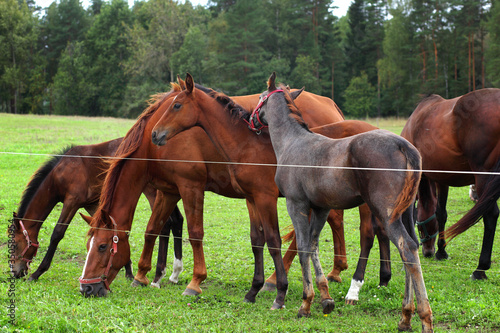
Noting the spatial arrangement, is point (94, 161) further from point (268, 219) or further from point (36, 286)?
point (268, 219)

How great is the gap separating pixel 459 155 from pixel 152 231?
4411mm

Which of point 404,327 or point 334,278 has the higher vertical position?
point 404,327

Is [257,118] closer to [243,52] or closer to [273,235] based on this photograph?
[273,235]


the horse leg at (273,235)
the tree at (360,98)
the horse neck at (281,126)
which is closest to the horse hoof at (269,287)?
the horse leg at (273,235)

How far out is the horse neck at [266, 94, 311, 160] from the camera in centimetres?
488

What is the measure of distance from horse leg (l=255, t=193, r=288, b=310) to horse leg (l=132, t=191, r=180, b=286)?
1.45 meters

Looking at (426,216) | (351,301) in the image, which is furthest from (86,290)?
(426,216)

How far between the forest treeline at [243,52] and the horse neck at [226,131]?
33.4 metres

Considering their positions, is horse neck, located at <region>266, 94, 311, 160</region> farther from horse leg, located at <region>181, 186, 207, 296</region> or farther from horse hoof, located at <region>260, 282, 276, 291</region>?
horse hoof, located at <region>260, 282, 276, 291</region>

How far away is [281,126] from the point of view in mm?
4996

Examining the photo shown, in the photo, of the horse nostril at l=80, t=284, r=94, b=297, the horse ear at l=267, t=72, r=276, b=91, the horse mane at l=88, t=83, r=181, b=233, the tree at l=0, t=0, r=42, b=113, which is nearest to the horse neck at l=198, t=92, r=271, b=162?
the horse ear at l=267, t=72, r=276, b=91

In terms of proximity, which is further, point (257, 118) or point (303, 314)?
point (257, 118)

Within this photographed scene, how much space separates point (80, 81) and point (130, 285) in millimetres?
50113

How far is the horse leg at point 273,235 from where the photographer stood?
5.16 m
